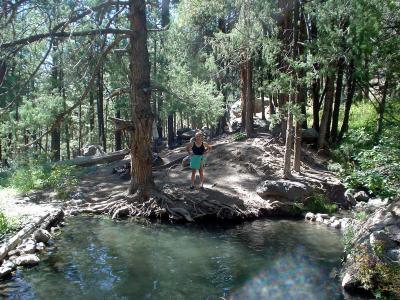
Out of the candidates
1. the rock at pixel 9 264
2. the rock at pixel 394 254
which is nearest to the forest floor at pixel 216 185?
the rock at pixel 9 264

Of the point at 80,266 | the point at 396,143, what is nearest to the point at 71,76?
the point at 80,266

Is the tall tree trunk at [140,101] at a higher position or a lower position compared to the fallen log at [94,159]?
higher

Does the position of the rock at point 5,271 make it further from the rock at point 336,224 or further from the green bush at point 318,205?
the green bush at point 318,205

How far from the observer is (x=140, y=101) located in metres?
12.7

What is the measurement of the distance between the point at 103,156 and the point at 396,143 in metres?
15.3

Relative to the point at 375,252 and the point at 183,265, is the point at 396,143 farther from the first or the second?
the point at 183,265

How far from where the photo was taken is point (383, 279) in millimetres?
6984

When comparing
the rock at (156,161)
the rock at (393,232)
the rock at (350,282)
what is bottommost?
the rock at (350,282)

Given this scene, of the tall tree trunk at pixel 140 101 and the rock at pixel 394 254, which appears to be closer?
the rock at pixel 394 254

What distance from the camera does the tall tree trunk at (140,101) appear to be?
12.4m

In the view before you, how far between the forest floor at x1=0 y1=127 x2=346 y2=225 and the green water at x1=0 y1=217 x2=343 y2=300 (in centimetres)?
Result: 96

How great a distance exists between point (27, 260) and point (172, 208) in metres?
4.97

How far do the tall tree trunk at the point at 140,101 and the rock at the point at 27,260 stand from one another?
15.9ft

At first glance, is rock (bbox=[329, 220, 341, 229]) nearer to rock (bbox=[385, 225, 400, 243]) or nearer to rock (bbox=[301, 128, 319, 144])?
rock (bbox=[385, 225, 400, 243])
